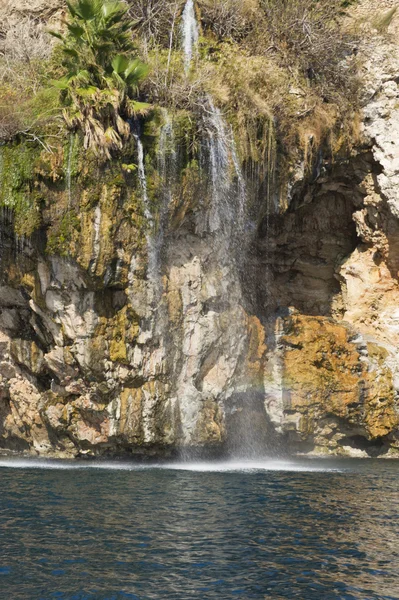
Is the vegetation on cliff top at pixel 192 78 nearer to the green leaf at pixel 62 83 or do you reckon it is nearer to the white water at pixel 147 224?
the green leaf at pixel 62 83

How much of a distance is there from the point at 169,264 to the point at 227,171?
338 cm

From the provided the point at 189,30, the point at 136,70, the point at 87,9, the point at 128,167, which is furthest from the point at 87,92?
the point at 189,30

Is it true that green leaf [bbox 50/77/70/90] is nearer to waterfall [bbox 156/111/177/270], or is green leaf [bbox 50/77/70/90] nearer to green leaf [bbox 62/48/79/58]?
green leaf [bbox 62/48/79/58]

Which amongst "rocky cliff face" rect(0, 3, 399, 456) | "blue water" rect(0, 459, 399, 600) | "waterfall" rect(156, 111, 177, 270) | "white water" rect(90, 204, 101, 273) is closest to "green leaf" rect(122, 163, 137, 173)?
"rocky cliff face" rect(0, 3, 399, 456)

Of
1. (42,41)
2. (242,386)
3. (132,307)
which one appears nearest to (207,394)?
(242,386)

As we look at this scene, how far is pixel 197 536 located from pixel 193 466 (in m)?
8.63

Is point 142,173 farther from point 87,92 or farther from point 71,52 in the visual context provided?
point 71,52

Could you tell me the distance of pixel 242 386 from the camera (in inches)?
880

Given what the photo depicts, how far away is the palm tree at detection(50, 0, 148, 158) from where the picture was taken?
764 inches

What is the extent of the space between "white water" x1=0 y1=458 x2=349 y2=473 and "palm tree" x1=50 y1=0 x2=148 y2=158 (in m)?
8.52

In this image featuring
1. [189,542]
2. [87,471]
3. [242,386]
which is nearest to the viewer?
[189,542]

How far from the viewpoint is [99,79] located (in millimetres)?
19969

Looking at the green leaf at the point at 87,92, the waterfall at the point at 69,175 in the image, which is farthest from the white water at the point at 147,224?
the waterfall at the point at 69,175

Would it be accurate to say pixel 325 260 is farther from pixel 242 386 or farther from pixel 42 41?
pixel 42 41
